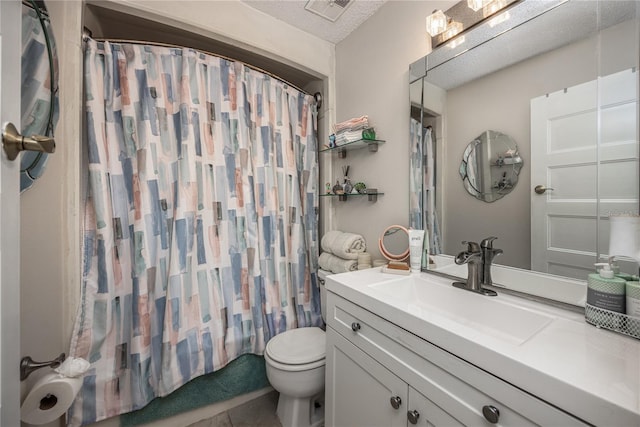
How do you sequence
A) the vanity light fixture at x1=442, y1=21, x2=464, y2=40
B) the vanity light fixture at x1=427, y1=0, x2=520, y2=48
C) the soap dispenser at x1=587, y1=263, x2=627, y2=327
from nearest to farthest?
the soap dispenser at x1=587, y1=263, x2=627, y2=327, the vanity light fixture at x1=427, y1=0, x2=520, y2=48, the vanity light fixture at x1=442, y1=21, x2=464, y2=40

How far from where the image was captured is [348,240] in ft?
4.96

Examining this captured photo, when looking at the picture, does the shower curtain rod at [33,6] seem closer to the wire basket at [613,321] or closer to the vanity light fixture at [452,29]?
Result: the vanity light fixture at [452,29]

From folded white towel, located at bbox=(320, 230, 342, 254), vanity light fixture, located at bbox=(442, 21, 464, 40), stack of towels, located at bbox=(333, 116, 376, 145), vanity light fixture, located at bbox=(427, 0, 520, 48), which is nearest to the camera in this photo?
vanity light fixture, located at bbox=(427, 0, 520, 48)

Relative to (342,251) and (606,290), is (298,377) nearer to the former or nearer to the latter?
(342,251)

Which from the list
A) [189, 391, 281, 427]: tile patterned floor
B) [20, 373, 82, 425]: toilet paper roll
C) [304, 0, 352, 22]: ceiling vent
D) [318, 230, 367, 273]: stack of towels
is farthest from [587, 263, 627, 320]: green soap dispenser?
[20, 373, 82, 425]: toilet paper roll

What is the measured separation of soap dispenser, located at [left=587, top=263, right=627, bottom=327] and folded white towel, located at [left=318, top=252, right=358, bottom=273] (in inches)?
38.0

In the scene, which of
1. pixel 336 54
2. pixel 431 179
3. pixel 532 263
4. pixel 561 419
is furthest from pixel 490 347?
pixel 336 54

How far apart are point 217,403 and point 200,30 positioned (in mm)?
2152

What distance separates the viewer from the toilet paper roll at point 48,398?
895 mm

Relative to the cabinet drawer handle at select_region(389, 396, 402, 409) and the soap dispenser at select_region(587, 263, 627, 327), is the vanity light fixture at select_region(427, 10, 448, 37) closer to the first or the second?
the soap dispenser at select_region(587, 263, 627, 327)

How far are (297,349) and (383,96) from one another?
1541 mm

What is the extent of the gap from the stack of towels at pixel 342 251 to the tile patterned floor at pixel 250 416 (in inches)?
35.6

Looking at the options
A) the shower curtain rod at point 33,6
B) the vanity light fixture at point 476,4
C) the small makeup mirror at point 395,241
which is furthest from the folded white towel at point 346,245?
the shower curtain rod at point 33,6

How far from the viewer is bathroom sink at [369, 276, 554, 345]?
2.53 ft
